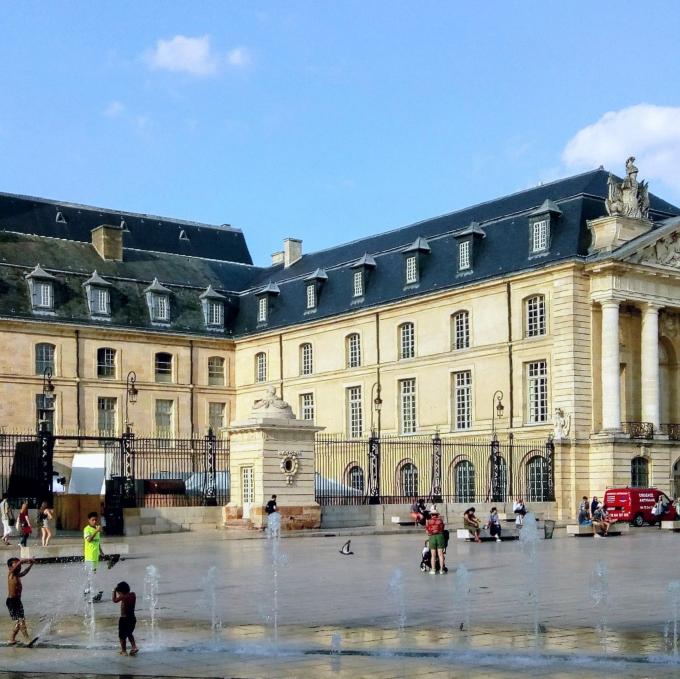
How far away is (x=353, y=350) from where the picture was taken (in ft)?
191

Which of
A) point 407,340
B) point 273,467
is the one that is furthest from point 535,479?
point 273,467

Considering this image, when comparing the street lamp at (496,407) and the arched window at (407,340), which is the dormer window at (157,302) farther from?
the street lamp at (496,407)

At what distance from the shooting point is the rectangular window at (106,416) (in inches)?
2346

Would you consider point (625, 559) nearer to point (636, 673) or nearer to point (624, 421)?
point (636, 673)

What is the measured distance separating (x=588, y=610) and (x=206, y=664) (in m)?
6.02

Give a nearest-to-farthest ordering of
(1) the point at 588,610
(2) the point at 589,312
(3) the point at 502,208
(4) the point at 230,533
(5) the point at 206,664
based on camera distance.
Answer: (5) the point at 206,664 < (1) the point at 588,610 < (4) the point at 230,533 < (2) the point at 589,312 < (3) the point at 502,208

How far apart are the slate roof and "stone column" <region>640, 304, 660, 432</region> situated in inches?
151

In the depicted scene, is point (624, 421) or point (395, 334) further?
point (395, 334)

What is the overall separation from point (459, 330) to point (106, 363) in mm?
18421

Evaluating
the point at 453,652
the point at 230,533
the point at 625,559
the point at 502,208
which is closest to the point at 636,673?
the point at 453,652

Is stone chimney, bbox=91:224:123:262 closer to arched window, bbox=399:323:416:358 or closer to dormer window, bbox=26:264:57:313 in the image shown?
dormer window, bbox=26:264:57:313

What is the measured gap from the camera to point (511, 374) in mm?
49750

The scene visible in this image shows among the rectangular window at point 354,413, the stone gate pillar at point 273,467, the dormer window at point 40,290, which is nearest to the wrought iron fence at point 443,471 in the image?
the rectangular window at point 354,413

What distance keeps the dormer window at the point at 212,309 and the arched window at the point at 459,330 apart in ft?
53.5
